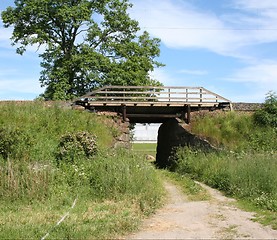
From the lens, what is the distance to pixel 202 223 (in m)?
9.43

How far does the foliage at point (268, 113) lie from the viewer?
79.8 ft

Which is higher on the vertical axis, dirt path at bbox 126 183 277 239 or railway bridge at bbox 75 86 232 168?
railway bridge at bbox 75 86 232 168

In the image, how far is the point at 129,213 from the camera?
9828 mm

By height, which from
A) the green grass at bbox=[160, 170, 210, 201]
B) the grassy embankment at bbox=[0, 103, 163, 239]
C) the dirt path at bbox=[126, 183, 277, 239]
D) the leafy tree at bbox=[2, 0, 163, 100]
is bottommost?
the green grass at bbox=[160, 170, 210, 201]

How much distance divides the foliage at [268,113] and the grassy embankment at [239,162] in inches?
12.7

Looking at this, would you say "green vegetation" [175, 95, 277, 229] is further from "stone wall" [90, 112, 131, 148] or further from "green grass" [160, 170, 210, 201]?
"stone wall" [90, 112, 131, 148]

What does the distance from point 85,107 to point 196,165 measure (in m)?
9.01

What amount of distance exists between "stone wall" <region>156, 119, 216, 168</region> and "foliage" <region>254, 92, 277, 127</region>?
12.8ft

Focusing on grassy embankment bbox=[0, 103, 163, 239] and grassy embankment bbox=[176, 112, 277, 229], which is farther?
grassy embankment bbox=[176, 112, 277, 229]

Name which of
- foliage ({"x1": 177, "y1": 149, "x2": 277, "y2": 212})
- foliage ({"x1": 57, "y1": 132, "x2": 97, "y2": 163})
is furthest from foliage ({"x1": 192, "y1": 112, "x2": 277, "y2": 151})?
foliage ({"x1": 57, "y1": 132, "x2": 97, "y2": 163})

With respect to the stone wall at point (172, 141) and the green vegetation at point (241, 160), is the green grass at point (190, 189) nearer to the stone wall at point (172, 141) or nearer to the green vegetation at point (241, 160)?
the green vegetation at point (241, 160)

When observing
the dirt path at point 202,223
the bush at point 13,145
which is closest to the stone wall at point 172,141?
the bush at point 13,145

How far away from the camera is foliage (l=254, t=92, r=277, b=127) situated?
24328mm

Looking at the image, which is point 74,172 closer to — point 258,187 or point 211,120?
point 258,187
